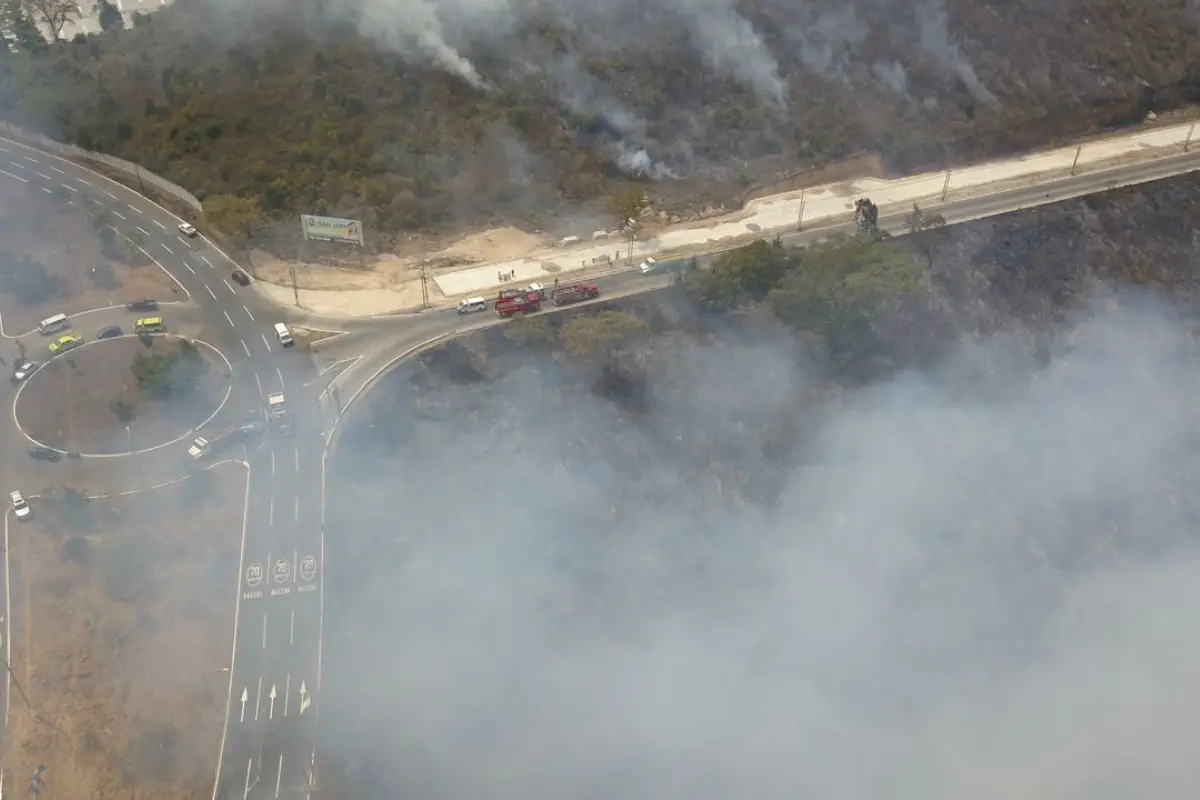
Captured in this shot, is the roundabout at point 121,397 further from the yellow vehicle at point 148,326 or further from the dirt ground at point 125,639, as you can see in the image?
the dirt ground at point 125,639

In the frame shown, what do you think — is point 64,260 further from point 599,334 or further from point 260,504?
point 599,334

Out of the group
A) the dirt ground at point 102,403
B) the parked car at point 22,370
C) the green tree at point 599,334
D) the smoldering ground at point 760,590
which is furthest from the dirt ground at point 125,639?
the green tree at point 599,334

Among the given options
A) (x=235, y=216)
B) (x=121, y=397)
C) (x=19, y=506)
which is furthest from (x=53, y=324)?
(x=19, y=506)

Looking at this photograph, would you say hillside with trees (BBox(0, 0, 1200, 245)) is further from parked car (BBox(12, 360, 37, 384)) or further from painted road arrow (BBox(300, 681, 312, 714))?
painted road arrow (BBox(300, 681, 312, 714))

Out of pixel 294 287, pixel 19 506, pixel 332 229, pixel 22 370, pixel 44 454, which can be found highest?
pixel 332 229

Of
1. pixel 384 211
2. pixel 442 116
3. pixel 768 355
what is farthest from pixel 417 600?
pixel 442 116

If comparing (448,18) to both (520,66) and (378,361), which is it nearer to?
(520,66)
